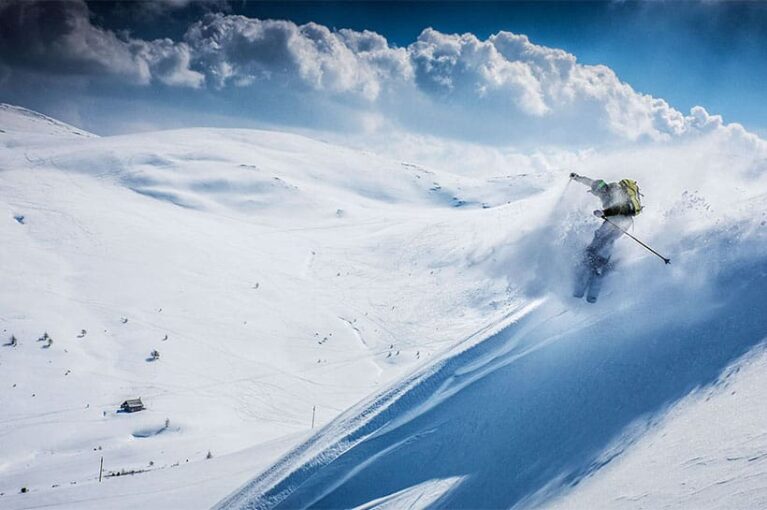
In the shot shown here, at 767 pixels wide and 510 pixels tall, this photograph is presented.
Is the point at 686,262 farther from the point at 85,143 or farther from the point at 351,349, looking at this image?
the point at 85,143

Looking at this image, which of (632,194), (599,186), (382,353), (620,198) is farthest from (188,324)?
(632,194)

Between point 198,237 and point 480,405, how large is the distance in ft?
142

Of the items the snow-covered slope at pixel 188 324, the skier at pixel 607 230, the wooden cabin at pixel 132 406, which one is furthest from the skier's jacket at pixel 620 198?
the wooden cabin at pixel 132 406

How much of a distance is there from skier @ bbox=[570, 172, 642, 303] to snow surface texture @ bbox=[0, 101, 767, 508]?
0.29 metres

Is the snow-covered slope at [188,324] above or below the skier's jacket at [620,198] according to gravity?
below

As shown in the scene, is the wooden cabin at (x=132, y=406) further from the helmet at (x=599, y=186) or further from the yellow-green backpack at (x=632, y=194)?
the yellow-green backpack at (x=632, y=194)

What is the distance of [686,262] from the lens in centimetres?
777

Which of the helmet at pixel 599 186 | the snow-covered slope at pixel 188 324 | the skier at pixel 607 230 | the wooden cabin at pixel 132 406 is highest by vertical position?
the helmet at pixel 599 186

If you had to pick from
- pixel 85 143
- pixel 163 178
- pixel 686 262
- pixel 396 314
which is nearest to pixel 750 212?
pixel 686 262

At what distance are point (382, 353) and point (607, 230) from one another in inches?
764

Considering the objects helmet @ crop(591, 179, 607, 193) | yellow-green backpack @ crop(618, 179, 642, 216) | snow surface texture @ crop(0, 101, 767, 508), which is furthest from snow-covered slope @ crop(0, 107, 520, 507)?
helmet @ crop(591, 179, 607, 193)

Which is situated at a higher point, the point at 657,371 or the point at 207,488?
the point at 657,371

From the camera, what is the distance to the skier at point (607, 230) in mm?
8555

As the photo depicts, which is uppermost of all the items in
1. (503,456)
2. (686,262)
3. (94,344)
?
(686,262)
